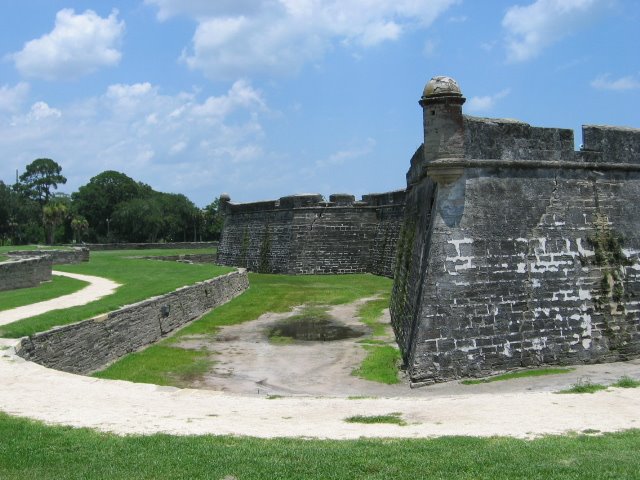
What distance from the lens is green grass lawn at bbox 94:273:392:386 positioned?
39.6 ft

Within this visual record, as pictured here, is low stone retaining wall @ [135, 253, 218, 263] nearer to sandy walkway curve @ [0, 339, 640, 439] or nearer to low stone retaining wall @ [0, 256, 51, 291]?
low stone retaining wall @ [0, 256, 51, 291]

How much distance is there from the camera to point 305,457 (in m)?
5.40

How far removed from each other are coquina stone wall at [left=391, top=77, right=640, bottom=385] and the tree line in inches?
2161

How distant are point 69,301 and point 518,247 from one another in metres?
10.9

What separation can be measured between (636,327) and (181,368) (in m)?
8.41

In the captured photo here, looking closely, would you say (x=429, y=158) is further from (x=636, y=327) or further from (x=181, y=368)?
(x=181, y=368)

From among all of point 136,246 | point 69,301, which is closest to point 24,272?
point 69,301

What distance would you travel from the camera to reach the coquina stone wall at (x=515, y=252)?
10570mm

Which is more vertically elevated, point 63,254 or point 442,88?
point 442,88

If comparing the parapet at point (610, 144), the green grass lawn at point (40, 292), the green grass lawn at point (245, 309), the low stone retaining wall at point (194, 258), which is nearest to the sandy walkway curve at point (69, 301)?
the green grass lawn at point (40, 292)

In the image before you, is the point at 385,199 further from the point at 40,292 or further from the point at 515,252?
the point at 515,252

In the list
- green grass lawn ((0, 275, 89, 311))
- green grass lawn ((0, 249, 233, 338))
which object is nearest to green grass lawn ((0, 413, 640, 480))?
green grass lawn ((0, 249, 233, 338))

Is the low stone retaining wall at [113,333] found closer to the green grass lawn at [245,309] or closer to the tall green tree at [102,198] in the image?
the green grass lawn at [245,309]

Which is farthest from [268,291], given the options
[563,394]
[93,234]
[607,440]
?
[93,234]
